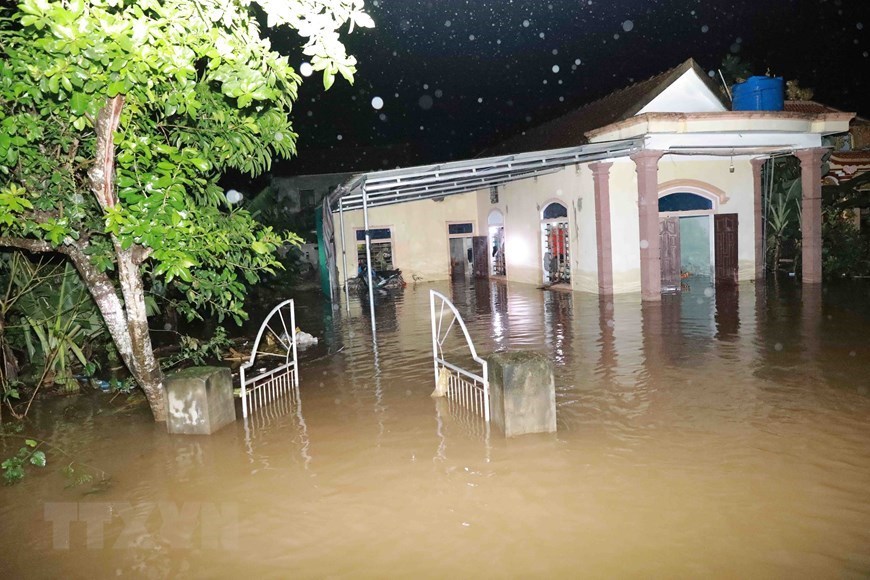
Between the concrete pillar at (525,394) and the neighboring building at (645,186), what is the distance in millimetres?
7013

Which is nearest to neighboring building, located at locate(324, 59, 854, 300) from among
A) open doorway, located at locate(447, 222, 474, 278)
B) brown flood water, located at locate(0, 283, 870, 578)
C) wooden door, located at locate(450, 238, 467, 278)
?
open doorway, located at locate(447, 222, 474, 278)

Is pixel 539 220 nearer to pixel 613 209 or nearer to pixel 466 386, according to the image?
pixel 613 209

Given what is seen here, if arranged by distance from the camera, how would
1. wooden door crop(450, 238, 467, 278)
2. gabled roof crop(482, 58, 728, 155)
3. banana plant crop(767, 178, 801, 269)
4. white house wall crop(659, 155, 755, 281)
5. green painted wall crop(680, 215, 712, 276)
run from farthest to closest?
wooden door crop(450, 238, 467, 278), green painted wall crop(680, 215, 712, 276), banana plant crop(767, 178, 801, 269), white house wall crop(659, 155, 755, 281), gabled roof crop(482, 58, 728, 155)

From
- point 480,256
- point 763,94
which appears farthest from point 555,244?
point 763,94

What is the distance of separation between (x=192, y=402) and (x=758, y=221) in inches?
641

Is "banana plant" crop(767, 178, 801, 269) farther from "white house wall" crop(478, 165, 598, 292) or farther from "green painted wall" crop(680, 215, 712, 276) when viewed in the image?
"white house wall" crop(478, 165, 598, 292)

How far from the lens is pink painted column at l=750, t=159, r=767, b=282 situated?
16.8 m

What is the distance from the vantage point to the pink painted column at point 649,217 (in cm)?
1409

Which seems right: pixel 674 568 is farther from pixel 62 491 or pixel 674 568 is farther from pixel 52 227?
pixel 52 227

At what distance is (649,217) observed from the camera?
14.3 metres

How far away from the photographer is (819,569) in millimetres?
3451

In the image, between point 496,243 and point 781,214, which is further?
point 496,243

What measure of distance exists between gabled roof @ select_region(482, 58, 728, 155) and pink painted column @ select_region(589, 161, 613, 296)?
129cm

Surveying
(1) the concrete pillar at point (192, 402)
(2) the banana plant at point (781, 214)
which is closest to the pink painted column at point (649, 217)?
(2) the banana plant at point (781, 214)
